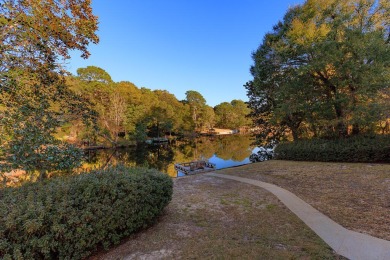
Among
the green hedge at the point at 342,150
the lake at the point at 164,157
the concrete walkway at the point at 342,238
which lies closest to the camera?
the concrete walkway at the point at 342,238

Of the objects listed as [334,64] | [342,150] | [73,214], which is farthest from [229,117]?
[73,214]

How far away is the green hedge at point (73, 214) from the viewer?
2369 millimetres

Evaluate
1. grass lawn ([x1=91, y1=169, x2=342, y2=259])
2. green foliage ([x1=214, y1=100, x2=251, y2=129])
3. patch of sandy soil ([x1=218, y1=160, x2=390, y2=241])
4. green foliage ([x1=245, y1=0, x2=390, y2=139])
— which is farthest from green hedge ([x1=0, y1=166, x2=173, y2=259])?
green foliage ([x1=214, y1=100, x2=251, y2=129])

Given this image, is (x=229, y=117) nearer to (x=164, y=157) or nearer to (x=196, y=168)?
(x=164, y=157)

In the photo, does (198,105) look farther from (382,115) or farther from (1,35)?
(1,35)

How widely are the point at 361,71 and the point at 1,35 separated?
1260 centimetres

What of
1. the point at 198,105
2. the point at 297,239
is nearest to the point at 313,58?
the point at 297,239

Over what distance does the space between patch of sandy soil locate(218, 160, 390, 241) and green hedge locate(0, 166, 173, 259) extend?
396cm

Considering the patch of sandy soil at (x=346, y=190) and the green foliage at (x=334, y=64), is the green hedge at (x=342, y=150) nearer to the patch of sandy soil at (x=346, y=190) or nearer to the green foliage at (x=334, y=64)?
the green foliage at (x=334, y=64)

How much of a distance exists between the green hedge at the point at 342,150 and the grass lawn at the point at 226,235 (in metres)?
6.81

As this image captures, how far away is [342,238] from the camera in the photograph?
10.6ft

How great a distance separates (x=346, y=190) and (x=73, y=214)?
269 inches

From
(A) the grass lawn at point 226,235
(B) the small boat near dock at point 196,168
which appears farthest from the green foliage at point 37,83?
(B) the small boat near dock at point 196,168

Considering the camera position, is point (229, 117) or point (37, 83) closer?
point (37, 83)
